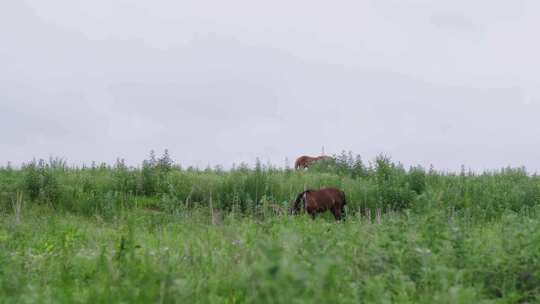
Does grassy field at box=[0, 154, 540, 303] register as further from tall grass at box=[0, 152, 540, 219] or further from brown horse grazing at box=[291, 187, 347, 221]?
tall grass at box=[0, 152, 540, 219]

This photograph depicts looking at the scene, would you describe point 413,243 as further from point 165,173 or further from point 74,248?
point 165,173

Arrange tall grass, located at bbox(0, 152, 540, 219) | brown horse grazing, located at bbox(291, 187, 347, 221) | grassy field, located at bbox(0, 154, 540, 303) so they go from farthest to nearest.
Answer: tall grass, located at bbox(0, 152, 540, 219)
brown horse grazing, located at bbox(291, 187, 347, 221)
grassy field, located at bbox(0, 154, 540, 303)

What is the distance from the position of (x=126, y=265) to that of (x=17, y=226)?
3379mm

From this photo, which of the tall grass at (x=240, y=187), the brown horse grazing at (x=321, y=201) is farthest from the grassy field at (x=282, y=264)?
the tall grass at (x=240, y=187)

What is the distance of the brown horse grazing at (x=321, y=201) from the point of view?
11.7m

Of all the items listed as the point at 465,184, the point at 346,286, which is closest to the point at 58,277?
the point at 346,286

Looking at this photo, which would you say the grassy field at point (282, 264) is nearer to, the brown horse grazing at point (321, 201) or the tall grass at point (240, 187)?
the brown horse grazing at point (321, 201)

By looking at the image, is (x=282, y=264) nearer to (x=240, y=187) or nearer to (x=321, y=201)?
(x=321, y=201)

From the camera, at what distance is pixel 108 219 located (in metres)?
11.7

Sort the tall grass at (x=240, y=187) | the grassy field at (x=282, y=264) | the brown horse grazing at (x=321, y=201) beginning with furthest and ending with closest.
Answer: the tall grass at (x=240, y=187), the brown horse grazing at (x=321, y=201), the grassy field at (x=282, y=264)

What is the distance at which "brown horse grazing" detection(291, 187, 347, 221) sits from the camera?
1172 cm

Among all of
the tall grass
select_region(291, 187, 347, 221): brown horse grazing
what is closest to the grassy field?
select_region(291, 187, 347, 221): brown horse grazing

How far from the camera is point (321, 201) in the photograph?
464 inches

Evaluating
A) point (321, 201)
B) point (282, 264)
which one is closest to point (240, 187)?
point (321, 201)
